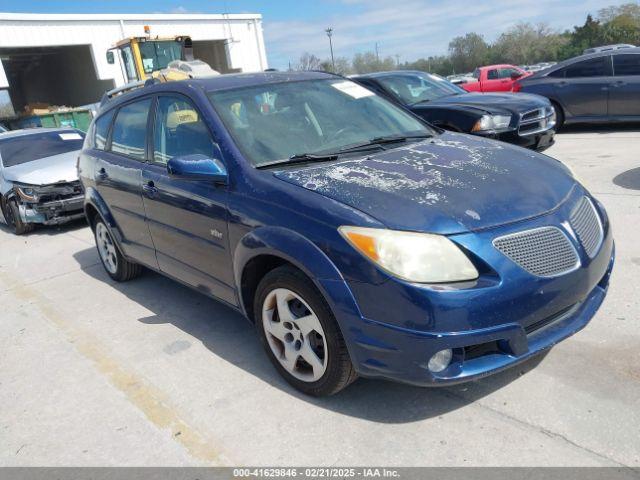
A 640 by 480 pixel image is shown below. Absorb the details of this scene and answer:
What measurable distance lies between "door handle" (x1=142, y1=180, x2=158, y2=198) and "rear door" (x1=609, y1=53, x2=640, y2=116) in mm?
8972

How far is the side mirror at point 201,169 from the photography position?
3.21 m

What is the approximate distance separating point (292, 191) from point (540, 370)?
1.67 meters

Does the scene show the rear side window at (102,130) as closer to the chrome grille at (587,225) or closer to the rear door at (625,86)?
the chrome grille at (587,225)

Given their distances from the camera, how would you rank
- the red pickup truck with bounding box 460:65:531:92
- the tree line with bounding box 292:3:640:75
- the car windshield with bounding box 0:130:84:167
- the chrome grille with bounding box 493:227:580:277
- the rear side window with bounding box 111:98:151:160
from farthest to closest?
the tree line with bounding box 292:3:640:75 < the red pickup truck with bounding box 460:65:531:92 < the car windshield with bounding box 0:130:84:167 < the rear side window with bounding box 111:98:151:160 < the chrome grille with bounding box 493:227:580:277

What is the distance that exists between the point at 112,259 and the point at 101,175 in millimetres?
896

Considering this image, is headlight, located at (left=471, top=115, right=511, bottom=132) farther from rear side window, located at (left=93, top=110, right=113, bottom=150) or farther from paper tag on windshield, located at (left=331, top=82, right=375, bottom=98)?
rear side window, located at (left=93, top=110, right=113, bottom=150)

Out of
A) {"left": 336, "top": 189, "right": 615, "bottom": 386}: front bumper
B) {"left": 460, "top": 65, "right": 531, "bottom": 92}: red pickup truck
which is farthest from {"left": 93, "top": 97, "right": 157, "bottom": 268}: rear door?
{"left": 460, "top": 65, "right": 531, "bottom": 92}: red pickup truck

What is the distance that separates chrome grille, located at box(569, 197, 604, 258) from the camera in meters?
2.76

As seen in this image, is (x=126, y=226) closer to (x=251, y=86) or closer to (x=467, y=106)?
(x=251, y=86)

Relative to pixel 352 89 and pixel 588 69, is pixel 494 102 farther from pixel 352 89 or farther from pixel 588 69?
pixel 352 89

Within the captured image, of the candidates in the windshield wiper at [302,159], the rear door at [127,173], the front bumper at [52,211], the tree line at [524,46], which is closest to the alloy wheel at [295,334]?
the windshield wiper at [302,159]

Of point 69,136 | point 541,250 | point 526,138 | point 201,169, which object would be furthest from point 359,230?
point 69,136

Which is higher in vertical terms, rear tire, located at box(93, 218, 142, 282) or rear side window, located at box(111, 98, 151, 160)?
rear side window, located at box(111, 98, 151, 160)

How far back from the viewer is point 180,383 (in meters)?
3.39
